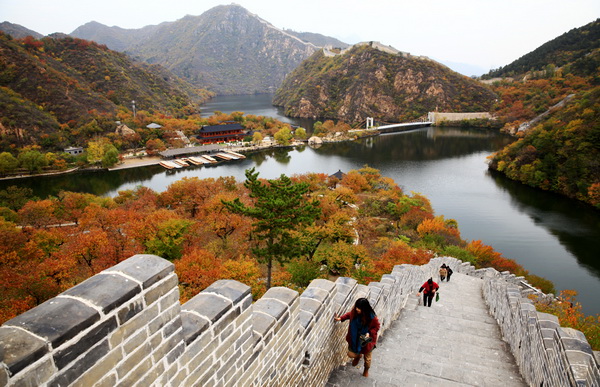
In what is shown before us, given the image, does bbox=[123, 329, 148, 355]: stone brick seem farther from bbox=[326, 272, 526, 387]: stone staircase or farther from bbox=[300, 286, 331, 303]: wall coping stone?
bbox=[326, 272, 526, 387]: stone staircase

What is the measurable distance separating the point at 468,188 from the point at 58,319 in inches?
1745

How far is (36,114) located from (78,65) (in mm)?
37769

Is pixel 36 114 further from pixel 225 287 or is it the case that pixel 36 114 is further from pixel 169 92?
pixel 225 287

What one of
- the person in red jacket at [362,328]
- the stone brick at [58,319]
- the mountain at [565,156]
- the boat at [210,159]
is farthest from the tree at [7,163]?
the mountain at [565,156]

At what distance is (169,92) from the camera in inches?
4279

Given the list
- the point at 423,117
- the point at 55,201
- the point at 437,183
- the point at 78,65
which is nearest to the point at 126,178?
the point at 55,201

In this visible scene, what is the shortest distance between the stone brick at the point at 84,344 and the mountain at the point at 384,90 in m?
108

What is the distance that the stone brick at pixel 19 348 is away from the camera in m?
1.40

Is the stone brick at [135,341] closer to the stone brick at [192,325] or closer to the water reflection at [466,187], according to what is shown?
the stone brick at [192,325]

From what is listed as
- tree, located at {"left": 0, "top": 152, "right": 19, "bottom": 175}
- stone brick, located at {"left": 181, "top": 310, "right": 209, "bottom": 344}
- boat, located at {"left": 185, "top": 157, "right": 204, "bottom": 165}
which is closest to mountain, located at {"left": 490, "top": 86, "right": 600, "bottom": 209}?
stone brick, located at {"left": 181, "top": 310, "right": 209, "bottom": 344}

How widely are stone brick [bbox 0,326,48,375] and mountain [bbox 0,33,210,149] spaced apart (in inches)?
2613

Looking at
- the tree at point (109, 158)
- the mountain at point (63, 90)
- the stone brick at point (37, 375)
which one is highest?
the mountain at point (63, 90)

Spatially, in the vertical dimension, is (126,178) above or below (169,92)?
below

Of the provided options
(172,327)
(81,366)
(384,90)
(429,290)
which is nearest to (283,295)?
(172,327)
